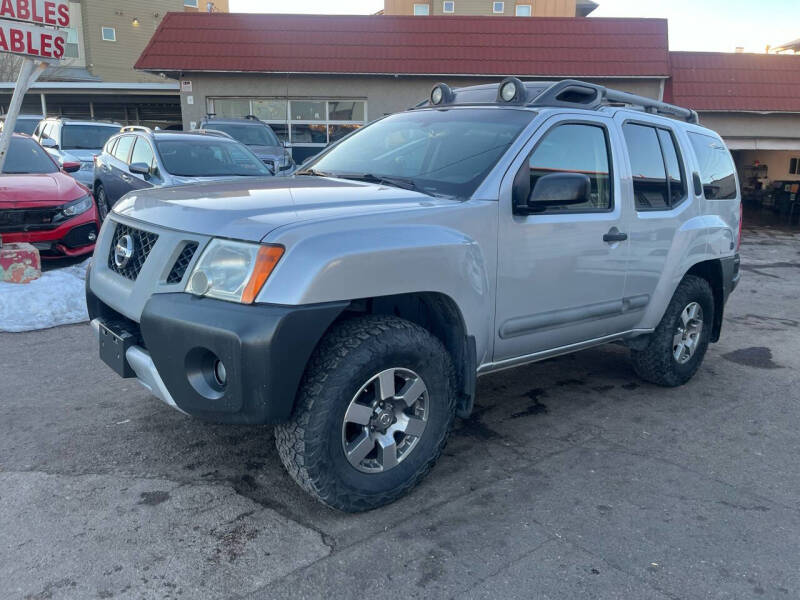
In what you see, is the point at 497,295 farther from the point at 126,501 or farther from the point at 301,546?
the point at 126,501

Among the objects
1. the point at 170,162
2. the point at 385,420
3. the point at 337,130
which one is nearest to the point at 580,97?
the point at 385,420

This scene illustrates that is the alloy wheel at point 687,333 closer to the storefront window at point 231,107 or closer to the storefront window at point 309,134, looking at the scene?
the storefront window at point 309,134

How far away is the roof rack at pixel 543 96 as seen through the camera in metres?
4.00

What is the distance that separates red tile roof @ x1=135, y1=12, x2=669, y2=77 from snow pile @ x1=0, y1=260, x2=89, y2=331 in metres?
11.8

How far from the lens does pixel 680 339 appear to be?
4.89 m

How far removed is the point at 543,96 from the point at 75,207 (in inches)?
218

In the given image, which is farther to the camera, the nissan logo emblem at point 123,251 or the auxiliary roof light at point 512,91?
the auxiliary roof light at point 512,91

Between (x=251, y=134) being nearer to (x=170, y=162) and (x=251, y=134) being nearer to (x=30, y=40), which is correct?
(x=170, y=162)

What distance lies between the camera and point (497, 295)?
343cm

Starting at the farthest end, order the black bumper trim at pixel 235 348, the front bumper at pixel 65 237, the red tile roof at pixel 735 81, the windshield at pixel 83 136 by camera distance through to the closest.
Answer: the red tile roof at pixel 735 81 → the windshield at pixel 83 136 → the front bumper at pixel 65 237 → the black bumper trim at pixel 235 348

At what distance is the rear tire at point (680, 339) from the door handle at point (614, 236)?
0.94 metres

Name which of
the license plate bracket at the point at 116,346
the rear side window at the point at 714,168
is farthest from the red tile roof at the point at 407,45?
the license plate bracket at the point at 116,346

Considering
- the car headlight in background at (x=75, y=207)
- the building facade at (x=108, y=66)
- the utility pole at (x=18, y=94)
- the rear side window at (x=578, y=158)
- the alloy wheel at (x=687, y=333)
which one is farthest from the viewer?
the building facade at (x=108, y=66)

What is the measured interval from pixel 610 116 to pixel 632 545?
255cm
